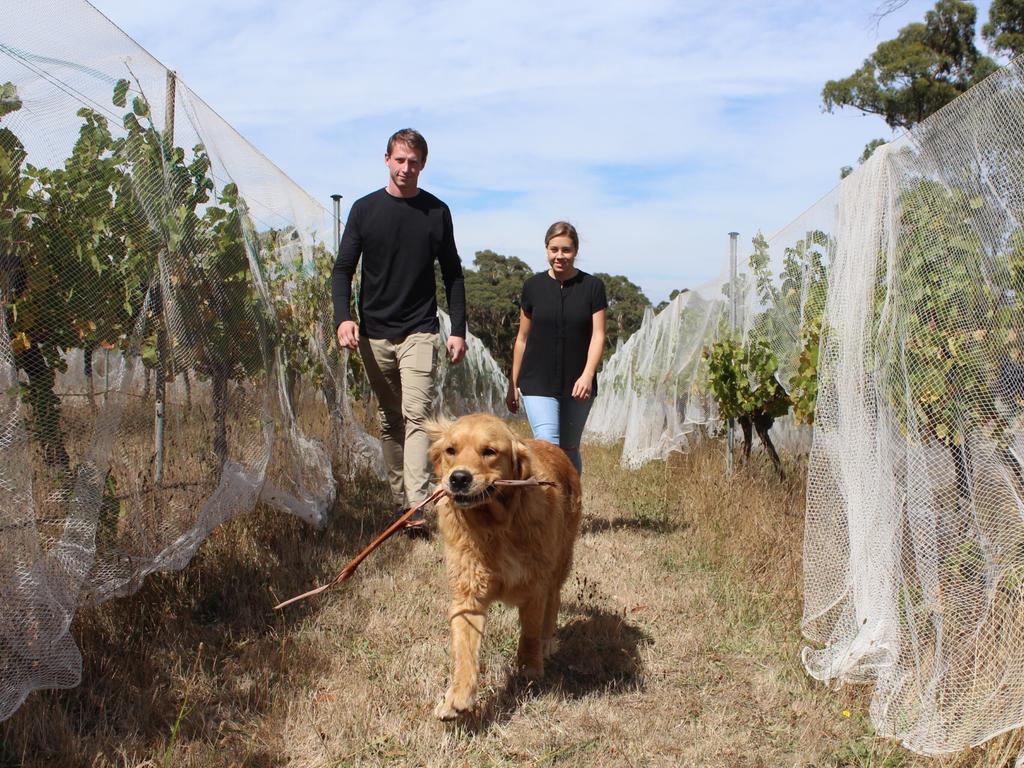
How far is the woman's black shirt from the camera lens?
18.1 feet

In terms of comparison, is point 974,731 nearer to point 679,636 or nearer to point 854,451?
point 854,451

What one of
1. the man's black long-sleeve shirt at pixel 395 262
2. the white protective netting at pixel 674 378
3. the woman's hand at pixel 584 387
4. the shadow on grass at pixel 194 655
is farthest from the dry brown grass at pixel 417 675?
the white protective netting at pixel 674 378

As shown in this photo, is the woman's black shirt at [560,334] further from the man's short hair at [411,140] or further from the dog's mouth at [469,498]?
the dog's mouth at [469,498]

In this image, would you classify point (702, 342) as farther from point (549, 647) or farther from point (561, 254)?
point (549, 647)

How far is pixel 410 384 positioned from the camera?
5316 millimetres

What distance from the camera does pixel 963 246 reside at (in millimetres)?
3002

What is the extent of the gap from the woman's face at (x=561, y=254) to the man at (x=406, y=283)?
611 mm

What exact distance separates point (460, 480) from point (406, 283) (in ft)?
7.71

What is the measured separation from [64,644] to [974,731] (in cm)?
280

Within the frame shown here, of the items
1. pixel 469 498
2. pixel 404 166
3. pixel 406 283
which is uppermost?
pixel 404 166

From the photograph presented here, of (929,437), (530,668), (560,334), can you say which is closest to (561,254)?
(560,334)

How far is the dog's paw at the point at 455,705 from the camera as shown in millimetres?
3107

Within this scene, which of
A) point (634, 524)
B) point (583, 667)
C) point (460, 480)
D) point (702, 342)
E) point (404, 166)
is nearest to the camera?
point (460, 480)

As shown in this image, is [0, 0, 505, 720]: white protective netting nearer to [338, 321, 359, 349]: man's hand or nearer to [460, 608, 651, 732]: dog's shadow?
[338, 321, 359, 349]: man's hand
